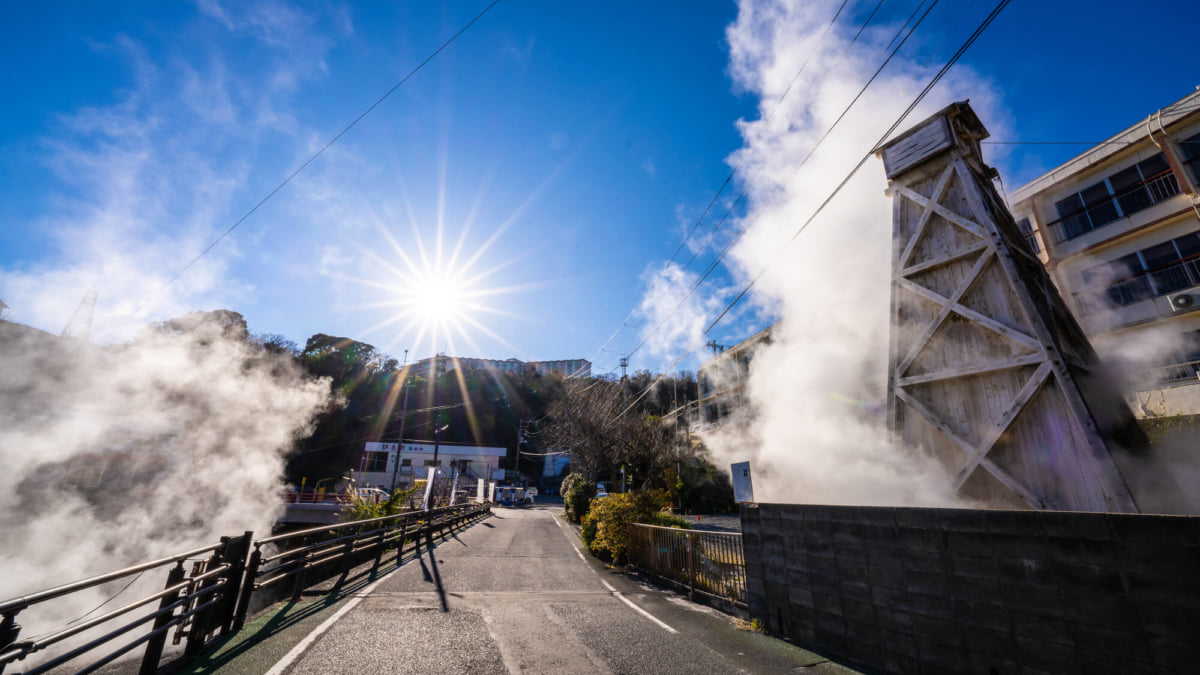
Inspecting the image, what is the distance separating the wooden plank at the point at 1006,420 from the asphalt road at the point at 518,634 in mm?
3934

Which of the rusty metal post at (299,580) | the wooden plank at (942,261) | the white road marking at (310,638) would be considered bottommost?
the white road marking at (310,638)

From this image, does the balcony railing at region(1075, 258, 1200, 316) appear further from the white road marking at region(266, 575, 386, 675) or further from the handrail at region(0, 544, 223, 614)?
the handrail at region(0, 544, 223, 614)

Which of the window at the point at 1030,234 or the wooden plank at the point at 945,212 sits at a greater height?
the window at the point at 1030,234

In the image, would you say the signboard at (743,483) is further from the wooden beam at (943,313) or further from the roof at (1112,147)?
the roof at (1112,147)

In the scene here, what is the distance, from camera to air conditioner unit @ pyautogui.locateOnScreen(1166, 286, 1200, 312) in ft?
34.0

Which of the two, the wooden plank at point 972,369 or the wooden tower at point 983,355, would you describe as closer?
the wooden tower at point 983,355

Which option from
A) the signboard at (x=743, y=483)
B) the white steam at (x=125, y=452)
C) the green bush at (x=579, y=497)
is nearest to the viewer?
the signboard at (x=743, y=483)

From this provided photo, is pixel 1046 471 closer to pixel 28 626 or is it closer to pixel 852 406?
pixel 852 406

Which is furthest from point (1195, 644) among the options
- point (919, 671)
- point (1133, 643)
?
point (919, 671)

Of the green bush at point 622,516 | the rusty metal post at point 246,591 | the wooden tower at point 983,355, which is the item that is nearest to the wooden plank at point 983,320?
the wooden tower at point 983,355

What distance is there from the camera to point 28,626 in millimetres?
7465

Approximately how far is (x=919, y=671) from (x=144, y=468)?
62.5 feet

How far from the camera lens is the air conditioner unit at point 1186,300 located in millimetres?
10359

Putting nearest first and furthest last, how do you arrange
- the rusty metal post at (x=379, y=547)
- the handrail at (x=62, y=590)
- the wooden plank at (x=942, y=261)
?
the handrail at (x=62, y=590) < the wooden plank at (x=942, y=261) < the rusty metal post at (x=379, y=547)
